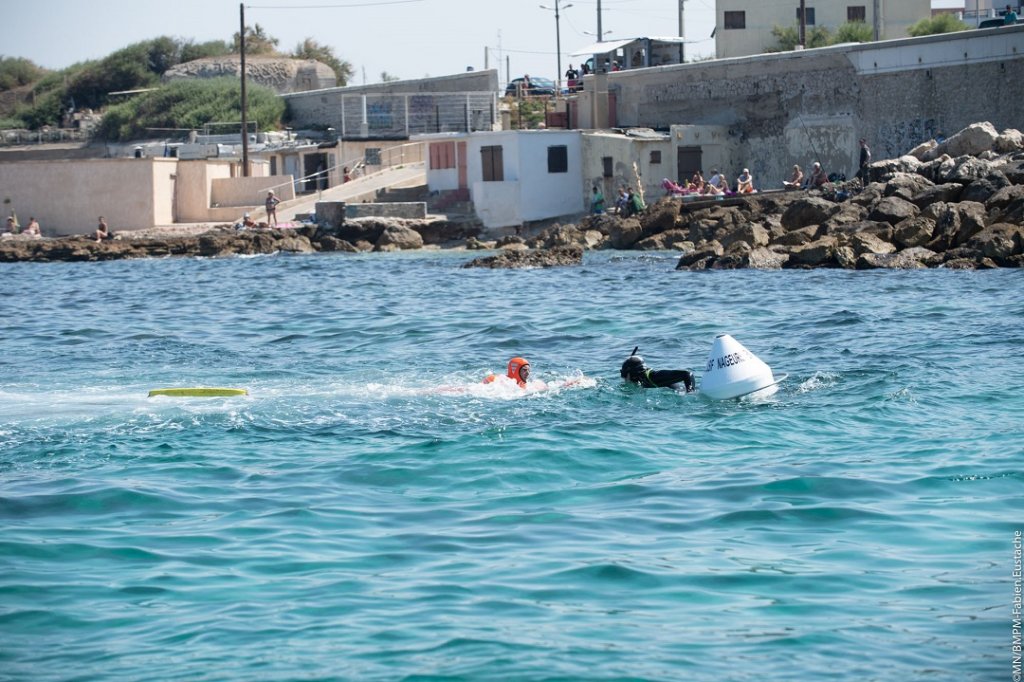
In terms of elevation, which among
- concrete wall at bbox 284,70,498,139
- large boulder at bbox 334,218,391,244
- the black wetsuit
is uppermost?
concrete wall at bbox 284,70,498,139

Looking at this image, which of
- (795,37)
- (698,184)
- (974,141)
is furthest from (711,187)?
(795,37)

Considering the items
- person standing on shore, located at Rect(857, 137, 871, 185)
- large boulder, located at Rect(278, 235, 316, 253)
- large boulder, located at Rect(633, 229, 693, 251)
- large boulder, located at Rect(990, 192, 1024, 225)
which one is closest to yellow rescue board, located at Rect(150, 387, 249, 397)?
large boulder, located at Rect(990, 192, 1024, 225)

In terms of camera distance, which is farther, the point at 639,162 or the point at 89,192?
the point at 89,192

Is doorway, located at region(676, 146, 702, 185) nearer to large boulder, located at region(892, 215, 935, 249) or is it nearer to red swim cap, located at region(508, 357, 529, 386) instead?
large boulder, located at region(892, 215, 935, 249)

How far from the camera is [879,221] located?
2703 cm

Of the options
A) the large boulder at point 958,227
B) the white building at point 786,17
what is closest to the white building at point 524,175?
the white building at point 786,17

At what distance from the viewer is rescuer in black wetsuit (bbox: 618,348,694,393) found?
12.8 m

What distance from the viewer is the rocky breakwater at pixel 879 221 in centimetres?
2530

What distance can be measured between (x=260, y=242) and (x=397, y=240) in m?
4.14

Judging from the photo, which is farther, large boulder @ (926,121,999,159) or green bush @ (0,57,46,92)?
green bush @ (0,57,46,92)

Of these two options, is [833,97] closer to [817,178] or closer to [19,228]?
[817,178]

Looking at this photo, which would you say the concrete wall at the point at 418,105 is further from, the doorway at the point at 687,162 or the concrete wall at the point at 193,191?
the doorway at the point at 687,162

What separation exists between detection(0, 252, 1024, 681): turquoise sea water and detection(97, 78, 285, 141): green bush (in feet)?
135

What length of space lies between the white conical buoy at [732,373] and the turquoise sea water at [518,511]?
0.15 meters
